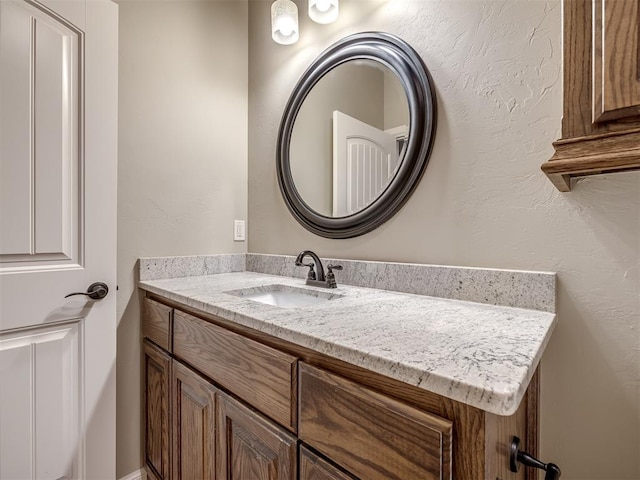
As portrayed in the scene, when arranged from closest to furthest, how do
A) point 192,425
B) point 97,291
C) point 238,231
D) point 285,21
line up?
point 192,425 → point 97,291 → point 285,21 → point 238,231

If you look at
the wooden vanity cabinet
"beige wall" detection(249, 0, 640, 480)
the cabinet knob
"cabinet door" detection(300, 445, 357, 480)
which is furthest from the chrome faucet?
the cabinet knob

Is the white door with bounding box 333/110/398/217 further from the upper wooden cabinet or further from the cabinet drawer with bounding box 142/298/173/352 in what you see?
the cabinet drawer with bounding box 142/298/173/352

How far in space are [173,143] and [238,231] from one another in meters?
0.55

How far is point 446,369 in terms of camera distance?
504 millimetres

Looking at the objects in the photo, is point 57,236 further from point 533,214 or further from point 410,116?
point 533,214

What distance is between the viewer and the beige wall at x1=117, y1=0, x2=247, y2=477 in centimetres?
142

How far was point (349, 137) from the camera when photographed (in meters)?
1.40

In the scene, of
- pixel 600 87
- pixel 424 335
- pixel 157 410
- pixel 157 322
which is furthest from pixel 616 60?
pixel 157 410

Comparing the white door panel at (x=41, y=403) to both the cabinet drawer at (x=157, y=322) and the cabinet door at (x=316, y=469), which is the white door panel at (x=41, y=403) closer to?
the cabinet drawer at (x=157, y=322)

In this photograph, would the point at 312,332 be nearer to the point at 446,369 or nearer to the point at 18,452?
the point at 446,369

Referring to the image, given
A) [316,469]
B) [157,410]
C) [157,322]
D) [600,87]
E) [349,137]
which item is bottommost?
[157,410]

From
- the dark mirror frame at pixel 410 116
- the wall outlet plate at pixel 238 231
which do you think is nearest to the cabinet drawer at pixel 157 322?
the wall outlet plate at pixel 238 231

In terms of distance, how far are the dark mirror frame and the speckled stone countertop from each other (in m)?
0.33

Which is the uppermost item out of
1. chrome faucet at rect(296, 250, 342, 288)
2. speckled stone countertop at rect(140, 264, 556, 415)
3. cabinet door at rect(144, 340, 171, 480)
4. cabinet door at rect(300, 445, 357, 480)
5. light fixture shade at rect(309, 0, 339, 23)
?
light fixture shade at rect(309, 0, 339, 23)
